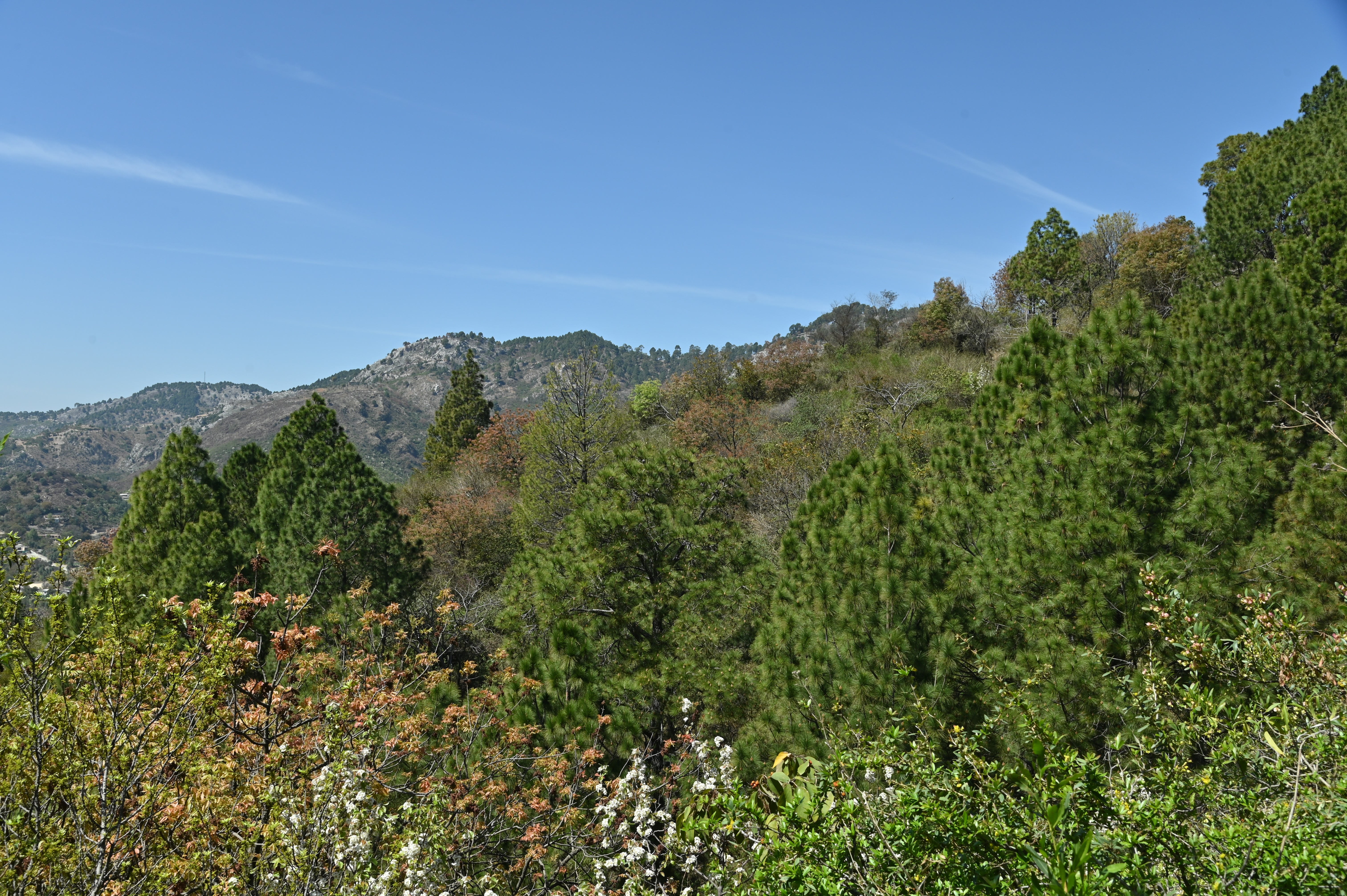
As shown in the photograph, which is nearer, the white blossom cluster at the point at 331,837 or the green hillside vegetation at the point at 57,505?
the white blossom cluster at the point at 331,837

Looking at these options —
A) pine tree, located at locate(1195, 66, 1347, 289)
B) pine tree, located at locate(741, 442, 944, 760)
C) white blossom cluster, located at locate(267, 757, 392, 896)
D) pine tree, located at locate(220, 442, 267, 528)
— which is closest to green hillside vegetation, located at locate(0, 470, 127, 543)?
pine tree, located at locate(220, 442, 267, 528)

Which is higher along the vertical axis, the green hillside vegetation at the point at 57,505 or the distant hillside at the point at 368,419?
the distant hillside at the point at 368,419

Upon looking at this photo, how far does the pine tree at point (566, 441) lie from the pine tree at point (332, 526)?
16.7 ft

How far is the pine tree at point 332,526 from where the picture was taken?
45.5ft

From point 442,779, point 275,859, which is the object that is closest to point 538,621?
point 442,779

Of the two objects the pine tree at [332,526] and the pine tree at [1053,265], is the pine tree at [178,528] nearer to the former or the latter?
the pine tree at [332,526]

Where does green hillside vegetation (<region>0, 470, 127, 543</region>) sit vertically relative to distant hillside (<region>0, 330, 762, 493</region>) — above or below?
below

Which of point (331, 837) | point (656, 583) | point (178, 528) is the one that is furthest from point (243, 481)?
point (331, 837)

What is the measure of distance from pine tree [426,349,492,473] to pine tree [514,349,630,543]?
19179 millimetres

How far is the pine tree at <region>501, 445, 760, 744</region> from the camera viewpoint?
34.3 feet

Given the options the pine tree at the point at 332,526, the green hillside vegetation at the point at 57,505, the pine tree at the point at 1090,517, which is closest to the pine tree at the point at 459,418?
the pine tree at the point at 332,526

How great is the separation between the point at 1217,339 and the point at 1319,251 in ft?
10.9

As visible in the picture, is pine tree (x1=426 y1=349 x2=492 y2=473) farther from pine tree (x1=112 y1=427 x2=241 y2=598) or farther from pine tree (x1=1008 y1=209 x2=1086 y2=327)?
pine tree (x1=1008 y1=209 x2=1086 y2=327)

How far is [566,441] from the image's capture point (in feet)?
67.7
